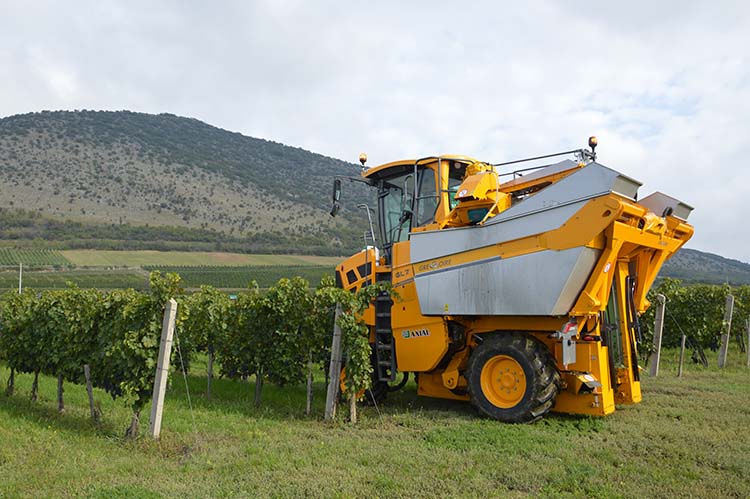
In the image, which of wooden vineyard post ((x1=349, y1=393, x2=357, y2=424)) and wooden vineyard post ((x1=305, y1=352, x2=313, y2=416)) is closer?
wooden vineyard post ((x1=349, y1=393, x2=357, y2=424))

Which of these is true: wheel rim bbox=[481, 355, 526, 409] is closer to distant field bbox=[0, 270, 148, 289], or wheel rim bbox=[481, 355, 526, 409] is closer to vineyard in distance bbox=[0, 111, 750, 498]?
vineyard in distance bbox=[0, 111, 750, 498]

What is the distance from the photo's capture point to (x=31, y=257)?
4575 cm

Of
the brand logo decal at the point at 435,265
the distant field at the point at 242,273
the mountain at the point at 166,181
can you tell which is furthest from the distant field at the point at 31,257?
the brand logo decal at the point at 435,265

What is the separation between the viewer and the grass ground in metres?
5.06

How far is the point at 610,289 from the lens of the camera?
750 cm

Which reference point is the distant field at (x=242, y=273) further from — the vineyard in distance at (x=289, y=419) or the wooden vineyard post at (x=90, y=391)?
the wooden vineyard post at (x=90, y=391)

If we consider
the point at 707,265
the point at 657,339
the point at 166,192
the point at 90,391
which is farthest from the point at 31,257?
the point at 707,265

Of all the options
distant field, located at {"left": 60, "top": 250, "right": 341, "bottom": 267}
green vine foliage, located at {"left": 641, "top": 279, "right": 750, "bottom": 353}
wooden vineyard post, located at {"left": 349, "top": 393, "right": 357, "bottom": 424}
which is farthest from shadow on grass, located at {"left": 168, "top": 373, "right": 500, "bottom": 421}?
distant field, located at {"left": 60, "top": 250, "right": 341, "bottom": 267}

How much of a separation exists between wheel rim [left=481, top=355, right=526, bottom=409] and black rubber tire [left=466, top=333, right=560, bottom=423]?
0.06 m

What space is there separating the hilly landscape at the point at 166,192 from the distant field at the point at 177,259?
10.3 feet

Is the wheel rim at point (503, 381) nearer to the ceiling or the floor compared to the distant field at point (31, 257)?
nearer to the floor

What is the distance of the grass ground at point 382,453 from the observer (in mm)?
5062

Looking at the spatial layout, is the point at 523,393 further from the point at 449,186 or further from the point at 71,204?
the point at 71,204

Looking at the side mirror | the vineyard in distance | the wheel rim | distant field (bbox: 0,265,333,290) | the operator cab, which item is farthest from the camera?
distant field (bbox: 0,265,333,290)
